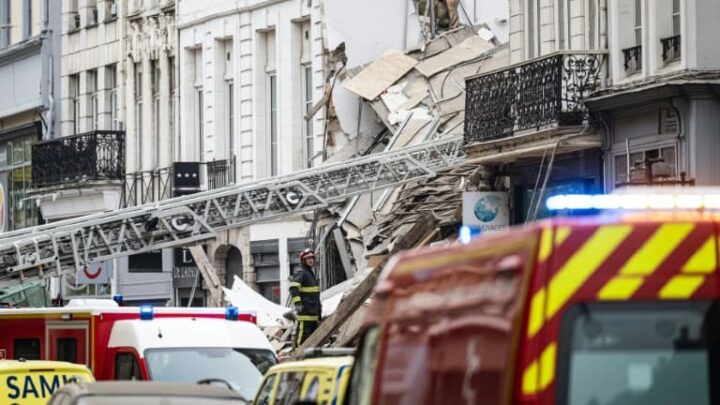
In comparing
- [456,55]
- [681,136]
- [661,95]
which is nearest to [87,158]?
[456,55]

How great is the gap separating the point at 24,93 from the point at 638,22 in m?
30.2

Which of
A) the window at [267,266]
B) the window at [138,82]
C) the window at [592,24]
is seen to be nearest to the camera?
the window at [592,24]

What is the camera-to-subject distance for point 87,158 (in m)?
47.7

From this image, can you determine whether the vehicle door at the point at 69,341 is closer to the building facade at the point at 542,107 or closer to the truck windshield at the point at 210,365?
the truck windshield at the point at 210,365

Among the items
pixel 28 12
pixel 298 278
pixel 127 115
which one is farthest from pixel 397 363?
pixel 28 12

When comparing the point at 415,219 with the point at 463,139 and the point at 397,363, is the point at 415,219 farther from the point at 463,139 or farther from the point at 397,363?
the point at 397,363

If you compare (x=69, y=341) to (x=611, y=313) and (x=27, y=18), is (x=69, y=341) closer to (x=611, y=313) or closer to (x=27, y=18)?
(x=611, y=313)

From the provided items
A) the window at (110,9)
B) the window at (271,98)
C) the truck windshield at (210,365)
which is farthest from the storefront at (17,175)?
the truck windshield at (210,365)

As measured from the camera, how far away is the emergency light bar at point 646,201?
8094 millimetres

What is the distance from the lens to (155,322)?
20.4 meters

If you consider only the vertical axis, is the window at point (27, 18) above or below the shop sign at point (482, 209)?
above

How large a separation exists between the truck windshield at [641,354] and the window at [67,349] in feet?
47.2

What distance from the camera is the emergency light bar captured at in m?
8.09

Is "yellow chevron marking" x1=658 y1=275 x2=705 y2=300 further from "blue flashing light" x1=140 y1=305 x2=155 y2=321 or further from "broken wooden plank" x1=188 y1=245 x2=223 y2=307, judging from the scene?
"broken wooden plank" x1=188 y1=245 x2=223 y2=307
